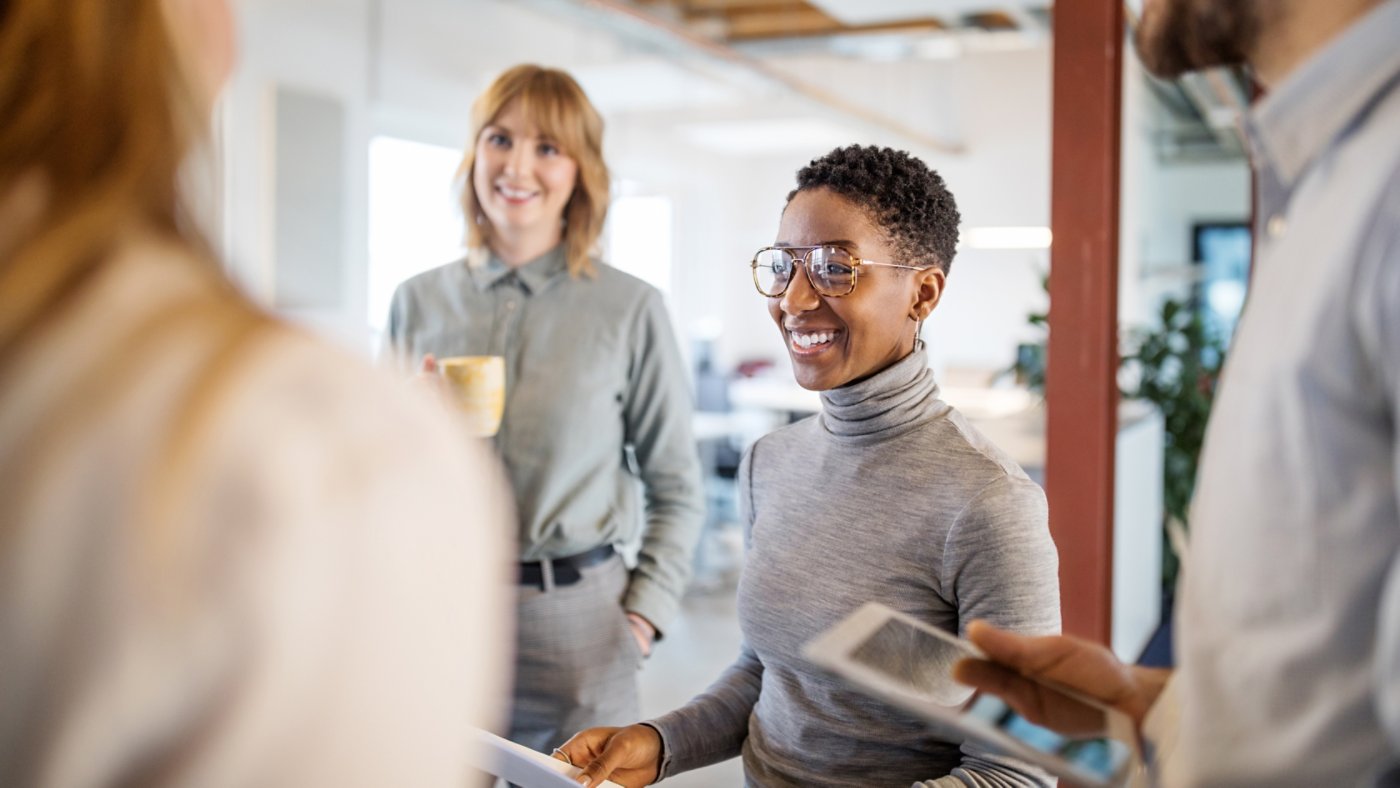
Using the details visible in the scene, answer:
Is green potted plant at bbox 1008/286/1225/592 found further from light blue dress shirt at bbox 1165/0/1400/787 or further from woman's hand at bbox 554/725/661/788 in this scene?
light blue dress shirt at bbox 1165/0/1400/787

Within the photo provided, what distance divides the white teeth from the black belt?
31.8 inches

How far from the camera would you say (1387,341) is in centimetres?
70

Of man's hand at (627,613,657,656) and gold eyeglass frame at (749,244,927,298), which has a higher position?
gold eyeglass frame at (749,244,927,298)

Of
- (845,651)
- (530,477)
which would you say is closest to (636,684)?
(530,477)

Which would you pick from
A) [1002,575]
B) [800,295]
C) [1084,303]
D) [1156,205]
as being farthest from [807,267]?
[1156,205]

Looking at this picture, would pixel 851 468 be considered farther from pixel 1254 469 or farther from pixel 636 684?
pixel 636 684

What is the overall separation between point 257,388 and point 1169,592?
18.3 feet

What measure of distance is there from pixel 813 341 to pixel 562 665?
0.91 meters

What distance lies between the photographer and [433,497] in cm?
50

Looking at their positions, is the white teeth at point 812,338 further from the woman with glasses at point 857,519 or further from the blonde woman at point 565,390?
the blonde woman at point 565,390

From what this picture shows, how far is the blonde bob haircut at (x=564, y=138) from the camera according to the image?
2154 mm

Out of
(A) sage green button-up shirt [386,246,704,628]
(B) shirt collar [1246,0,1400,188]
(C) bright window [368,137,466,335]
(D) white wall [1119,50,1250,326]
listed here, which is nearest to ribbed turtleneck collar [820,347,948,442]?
(B) shirt collar [1246,0,1400,188]

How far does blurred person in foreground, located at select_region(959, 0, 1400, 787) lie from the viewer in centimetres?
72

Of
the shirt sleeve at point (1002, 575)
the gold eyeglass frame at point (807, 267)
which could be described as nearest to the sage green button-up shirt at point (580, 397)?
the gold eyeglass frame at point (807, 267)
